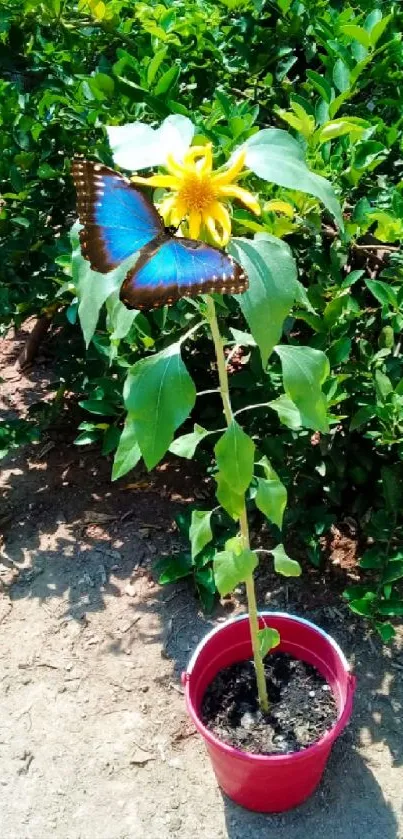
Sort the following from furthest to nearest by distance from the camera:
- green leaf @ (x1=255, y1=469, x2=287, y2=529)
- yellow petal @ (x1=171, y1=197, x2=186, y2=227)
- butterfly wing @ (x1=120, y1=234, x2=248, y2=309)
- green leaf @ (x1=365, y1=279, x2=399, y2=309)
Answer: green leaf @ (x1=365, y1=279, x2=399, y2=309) → green leaf @ (x1=255, y1=469, x2=287, y2=529) → yellow petal @ (x1=171, y1=197, x2=186, y2=227) → butterfly wing @ (x1=120, y1=234, x2=248, y2=309)

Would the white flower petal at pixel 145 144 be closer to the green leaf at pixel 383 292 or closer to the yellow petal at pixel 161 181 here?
the yellow petal at pixel 161 181

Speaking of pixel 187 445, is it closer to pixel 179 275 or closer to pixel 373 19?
pixel 179 275

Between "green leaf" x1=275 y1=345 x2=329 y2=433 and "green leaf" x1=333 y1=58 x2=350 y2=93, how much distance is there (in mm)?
1017

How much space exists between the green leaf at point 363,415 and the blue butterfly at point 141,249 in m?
1.04

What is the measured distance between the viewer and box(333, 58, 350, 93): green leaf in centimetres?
230

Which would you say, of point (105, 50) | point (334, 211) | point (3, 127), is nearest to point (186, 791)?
point (334, 211)

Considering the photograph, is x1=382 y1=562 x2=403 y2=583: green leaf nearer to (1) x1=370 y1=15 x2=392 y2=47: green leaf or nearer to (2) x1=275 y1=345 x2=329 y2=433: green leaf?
(2) x1=275 y1=345 x2=329 y2=433: green leaf

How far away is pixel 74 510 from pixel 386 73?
1.85m

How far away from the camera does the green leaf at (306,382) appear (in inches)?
63.2

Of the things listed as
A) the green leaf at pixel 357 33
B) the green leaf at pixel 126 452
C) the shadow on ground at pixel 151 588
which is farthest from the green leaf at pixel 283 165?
the shadow on ground at pixel 151 588

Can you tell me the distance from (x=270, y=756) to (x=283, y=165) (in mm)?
1394

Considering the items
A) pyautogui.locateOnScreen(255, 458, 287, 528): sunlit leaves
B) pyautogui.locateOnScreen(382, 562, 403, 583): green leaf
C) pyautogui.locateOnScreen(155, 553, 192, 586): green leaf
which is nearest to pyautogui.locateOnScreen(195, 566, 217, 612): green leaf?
pyautogui.locateOnScreen(155, 553, 192, 586): green leaf

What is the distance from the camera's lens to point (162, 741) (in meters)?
2.54

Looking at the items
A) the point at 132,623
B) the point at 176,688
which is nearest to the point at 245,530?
the point at 176,688
